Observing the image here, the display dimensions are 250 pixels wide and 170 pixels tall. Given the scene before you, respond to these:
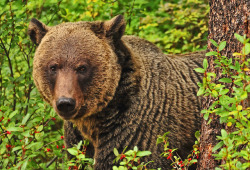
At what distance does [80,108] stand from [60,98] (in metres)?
0.37

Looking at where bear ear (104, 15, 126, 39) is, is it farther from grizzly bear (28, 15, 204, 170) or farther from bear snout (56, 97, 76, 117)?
bear snout (56, 97, 76, 117)

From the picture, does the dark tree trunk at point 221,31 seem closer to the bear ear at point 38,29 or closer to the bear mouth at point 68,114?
the bear mouth at point 68,114

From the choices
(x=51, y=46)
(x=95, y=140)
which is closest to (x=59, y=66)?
(x=51, y=46)

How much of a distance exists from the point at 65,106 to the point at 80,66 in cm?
50

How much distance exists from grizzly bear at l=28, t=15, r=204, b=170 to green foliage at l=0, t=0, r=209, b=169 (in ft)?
1.74

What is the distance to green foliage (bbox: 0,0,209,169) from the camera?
464 centimetres

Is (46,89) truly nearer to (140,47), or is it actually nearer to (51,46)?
(51,46)

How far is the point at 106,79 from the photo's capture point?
4125mm

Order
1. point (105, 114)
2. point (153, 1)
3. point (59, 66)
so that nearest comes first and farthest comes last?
point (59, 66) → point (105, 114) → point (153, 1)

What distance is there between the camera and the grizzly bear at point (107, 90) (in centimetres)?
401

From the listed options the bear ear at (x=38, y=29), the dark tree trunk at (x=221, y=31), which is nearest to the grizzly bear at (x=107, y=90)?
the bear ear at (x=38, y=29)

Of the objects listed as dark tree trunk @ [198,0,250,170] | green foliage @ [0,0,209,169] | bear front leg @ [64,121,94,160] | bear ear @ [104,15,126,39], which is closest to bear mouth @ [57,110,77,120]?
green foliage @ [0,0,209,169]

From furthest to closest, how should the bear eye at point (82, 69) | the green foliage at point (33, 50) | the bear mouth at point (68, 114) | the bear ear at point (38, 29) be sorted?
the green foliage at point (33, 50) → the bear ear at point (38, 29) → the bear eye at point (82, 69) → the bear mouth at point (68, 114)

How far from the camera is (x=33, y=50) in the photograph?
6.59 m
